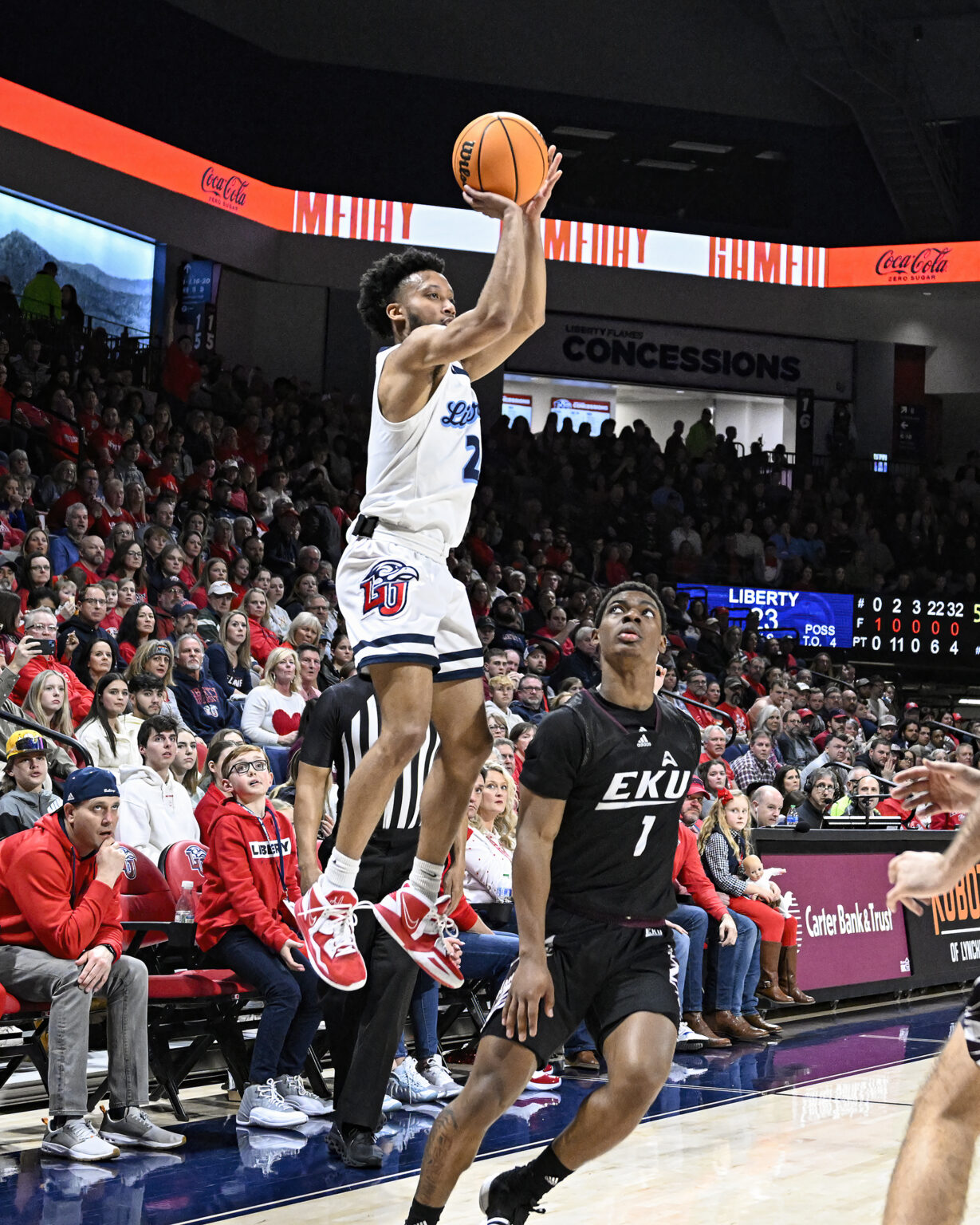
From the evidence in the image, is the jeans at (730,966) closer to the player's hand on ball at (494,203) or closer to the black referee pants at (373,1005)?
the black referee pants at (373,1005)

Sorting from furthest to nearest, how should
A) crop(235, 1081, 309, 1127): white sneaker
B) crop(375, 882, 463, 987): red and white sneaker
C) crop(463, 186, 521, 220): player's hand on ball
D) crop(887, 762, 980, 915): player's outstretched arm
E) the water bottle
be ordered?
the water bottle, crop(235, 1081, 309, 1127): white sneaker, crop(375, 882, 463, 987): red and white sneaker, crop(463, 186, 521, 220): player's hand on ball, crop(887, 762, 980, 915): player's outstretched arm

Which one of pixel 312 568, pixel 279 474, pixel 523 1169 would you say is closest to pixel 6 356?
pixel 279 474

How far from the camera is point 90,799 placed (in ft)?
19.5

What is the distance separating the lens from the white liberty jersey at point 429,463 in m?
4.37

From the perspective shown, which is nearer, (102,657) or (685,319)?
(102,657)

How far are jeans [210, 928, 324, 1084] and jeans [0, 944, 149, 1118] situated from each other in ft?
2.00

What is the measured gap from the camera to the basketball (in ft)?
13.9

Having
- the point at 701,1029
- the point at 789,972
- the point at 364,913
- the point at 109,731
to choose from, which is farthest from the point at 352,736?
the point at 789,972

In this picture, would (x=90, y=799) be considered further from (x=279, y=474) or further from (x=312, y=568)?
(x=279, y=474)

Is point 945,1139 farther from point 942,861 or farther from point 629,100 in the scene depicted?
point 629,100

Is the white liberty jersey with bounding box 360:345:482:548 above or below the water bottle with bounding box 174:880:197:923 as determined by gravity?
above

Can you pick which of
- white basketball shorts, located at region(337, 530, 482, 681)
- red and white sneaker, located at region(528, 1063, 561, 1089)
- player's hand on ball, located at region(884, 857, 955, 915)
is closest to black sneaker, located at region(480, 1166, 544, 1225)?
white basketball shorts, located at region(337, 530, 482, 681)

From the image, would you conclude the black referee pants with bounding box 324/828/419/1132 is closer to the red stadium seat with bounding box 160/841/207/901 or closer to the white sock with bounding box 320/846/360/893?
the white sock with bounding box 320/846/360/893

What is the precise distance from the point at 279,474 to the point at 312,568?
206cm
